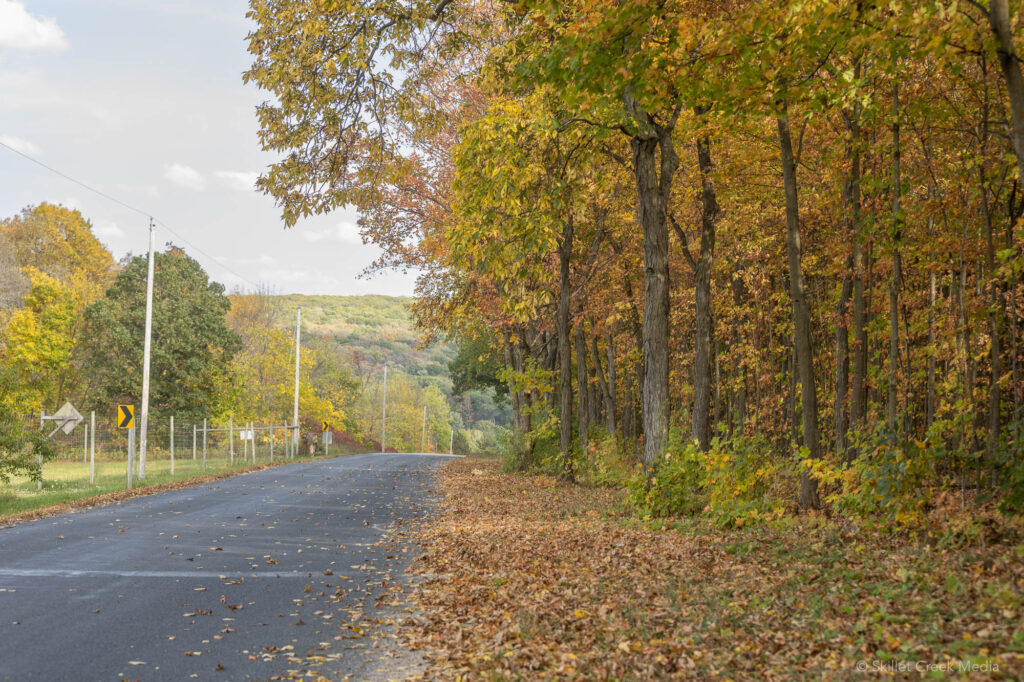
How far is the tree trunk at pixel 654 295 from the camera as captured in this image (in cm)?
1338

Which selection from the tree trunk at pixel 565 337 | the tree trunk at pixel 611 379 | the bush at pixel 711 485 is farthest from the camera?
the tree trunk at pixel 611 379

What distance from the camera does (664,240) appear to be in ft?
44.3

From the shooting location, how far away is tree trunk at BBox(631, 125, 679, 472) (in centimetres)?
1338

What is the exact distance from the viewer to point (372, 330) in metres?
150

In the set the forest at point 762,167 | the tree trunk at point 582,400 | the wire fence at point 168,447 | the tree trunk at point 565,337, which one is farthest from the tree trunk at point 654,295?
the wire fence at point 168,447

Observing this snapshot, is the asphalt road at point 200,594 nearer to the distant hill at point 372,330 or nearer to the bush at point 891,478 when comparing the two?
the bush at point 891,478

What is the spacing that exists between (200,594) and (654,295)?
8.50m

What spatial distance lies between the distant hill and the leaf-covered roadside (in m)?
98.5

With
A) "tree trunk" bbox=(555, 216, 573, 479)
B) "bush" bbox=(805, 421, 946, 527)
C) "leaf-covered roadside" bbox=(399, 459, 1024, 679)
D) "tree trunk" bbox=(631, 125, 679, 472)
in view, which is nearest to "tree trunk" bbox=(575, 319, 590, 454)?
"tree trunk" bbox=(555, 216, 573, 479)

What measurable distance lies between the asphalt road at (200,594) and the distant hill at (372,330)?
9321 centimetres

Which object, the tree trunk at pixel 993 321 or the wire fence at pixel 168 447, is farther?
the wire fence at pixel 168 447

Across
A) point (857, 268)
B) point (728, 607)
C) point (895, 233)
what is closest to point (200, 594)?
point (728, 607)

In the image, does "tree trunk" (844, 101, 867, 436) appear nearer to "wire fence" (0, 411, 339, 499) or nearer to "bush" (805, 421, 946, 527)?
"bush" (805, 421, 946, 527)

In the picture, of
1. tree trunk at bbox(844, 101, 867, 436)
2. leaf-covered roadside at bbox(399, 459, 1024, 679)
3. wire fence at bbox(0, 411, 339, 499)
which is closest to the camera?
leaf-covered roadside at bbox(399, 459, 1024, 679)
